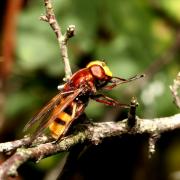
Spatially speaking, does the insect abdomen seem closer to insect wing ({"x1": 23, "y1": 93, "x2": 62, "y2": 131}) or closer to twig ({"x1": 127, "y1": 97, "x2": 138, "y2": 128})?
insect wing ({"x1": 23, "y1": 93, "x2": 62, "y2": 131})

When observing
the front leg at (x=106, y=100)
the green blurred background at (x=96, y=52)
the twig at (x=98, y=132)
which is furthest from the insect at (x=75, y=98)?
the green blurred background at (x=96, y=52)

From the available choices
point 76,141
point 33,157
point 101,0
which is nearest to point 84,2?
point 101,0

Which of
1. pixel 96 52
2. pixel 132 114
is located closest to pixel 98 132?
pixel 132 114

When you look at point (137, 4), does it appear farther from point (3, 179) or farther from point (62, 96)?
point (3, 179)

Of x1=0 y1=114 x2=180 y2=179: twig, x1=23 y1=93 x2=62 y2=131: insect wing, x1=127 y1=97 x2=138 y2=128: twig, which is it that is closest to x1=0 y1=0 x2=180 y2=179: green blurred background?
x1=23 y1=93 x2=62 y2=131: insect wing

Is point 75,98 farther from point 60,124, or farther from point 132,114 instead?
point 132,114

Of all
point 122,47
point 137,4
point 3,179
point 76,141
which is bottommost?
point 3,179

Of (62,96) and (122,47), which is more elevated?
(122,47)
